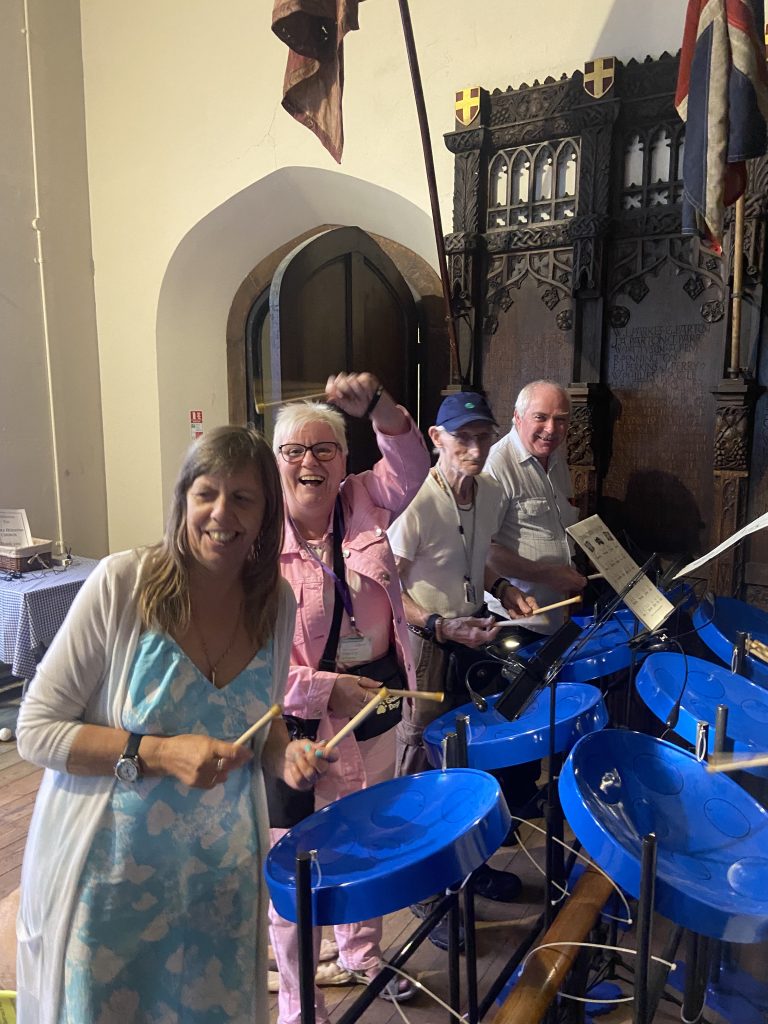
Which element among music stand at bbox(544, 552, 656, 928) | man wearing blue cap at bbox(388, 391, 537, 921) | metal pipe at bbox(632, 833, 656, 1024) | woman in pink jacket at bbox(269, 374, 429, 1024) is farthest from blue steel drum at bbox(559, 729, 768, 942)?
man wearing blue cap at bbox(388, 391, 537, 921)

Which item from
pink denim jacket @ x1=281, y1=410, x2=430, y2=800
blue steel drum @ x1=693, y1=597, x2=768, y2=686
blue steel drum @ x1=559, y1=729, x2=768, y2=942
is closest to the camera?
blue steel drum @ x1=559, y1=729, x2=768, y2=942

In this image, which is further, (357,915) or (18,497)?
(18,497)

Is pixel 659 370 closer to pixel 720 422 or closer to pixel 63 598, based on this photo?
pixel 720 422

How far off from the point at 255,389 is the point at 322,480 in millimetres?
3340

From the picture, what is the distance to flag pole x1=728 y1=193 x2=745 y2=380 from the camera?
2.73 meters

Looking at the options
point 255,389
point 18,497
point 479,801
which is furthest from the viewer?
point 255,389

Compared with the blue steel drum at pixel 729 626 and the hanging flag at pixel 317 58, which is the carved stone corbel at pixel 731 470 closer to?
the blue steel drum at pixel 729 626

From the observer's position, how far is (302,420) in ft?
5.14

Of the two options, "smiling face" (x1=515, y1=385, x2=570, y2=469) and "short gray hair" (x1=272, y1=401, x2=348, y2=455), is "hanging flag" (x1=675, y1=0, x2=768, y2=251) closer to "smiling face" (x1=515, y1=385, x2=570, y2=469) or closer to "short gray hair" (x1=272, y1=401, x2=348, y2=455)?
"smiling face" (x1=515, y1=385, x2=570, y2=469)

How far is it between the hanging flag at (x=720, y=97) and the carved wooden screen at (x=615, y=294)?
18.0 inches

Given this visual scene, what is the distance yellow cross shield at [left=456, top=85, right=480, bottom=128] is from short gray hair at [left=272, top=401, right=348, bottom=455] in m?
2.24

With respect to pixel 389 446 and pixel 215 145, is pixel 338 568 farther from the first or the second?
pixel 215 145

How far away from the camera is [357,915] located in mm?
924

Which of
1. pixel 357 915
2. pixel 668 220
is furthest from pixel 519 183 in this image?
pixel 357 915
